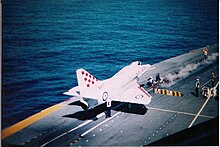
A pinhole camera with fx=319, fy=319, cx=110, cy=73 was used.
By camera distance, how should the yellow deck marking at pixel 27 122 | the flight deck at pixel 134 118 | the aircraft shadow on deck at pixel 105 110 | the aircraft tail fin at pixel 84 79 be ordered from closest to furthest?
1. the yellow deck marking at pixel 27 122
2. the flight deck at pixel 134 118
3. the aircraft tail fin at pixel 84 79
4. the aircraft shadow on deck at pixel 105 110

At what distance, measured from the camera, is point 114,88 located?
11430 mm

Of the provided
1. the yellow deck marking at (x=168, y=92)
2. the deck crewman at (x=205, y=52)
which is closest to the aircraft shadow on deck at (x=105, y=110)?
Answer: the yellow deck marking at (x=168, y=92)

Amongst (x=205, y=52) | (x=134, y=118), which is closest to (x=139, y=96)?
(x=134, y=118)

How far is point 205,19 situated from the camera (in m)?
12.4

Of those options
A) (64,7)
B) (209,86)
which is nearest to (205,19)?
(209,86)

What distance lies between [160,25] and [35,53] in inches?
193

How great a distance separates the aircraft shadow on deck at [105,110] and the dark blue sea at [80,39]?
895 millimetres

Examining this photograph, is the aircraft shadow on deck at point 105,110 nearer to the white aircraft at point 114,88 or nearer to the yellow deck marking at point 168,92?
the white aircraft at point 114,88

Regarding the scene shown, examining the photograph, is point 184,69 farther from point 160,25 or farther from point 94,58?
point 94,58

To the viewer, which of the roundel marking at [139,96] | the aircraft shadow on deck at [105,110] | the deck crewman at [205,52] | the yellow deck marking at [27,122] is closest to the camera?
the yellow deck marking at [27,122]

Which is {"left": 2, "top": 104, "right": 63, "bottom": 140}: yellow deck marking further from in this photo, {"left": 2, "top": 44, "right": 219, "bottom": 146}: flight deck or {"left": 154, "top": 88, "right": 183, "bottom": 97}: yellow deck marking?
{"left": 154, "top": 88, "right": 183, "bottom": 97}: yellow deck marking

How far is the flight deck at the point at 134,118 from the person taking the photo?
1047cm

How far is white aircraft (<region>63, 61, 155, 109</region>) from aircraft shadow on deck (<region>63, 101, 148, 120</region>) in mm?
323

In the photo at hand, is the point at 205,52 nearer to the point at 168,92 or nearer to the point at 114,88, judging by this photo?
the point at 168,92
